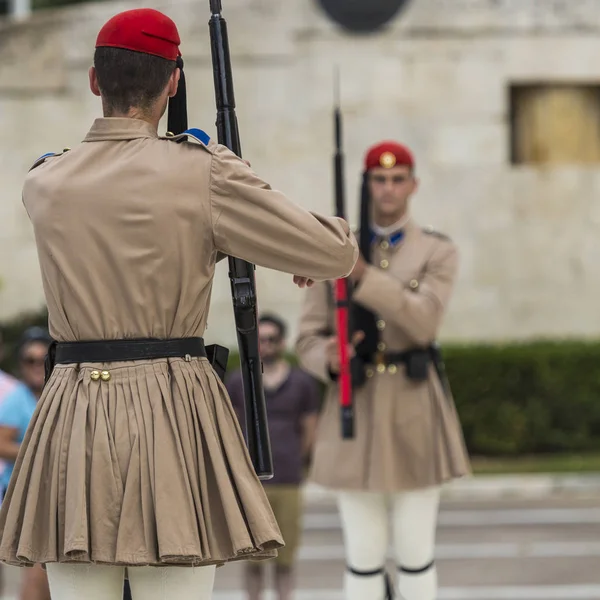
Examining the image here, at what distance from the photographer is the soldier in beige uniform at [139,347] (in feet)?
11.6

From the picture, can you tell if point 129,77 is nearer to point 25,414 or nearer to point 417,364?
point 417,364

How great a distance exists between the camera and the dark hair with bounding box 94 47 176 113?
143 inches

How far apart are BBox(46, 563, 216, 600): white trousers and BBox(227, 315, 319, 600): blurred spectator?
462cm

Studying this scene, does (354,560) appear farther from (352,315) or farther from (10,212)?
(10,212)

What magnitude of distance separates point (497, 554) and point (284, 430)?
2526 millimetres

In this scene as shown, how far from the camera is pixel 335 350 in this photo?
251 inches

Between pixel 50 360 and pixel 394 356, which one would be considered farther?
Result: pixel 394 356

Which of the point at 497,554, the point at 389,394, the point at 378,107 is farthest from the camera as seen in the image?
the point at 378,107

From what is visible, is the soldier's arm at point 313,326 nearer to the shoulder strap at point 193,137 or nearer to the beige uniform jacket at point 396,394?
the beige uniform jacket at point 396,394

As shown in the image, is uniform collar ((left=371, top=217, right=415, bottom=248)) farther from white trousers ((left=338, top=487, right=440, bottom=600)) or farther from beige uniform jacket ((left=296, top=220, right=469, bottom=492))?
white trousers ((left=338, top=487, right=440, bottom=600))

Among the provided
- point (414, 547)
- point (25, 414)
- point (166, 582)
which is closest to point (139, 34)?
point (166, 582)

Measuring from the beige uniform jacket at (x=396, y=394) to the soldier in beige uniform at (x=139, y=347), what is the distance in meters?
2.62

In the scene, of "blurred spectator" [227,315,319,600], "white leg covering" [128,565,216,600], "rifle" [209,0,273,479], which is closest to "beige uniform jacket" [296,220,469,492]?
"blurred spectator" [227,315,319,600]

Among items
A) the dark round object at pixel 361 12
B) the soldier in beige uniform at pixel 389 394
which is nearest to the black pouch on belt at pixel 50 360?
the soldier in beige uniform at pixel 389 394
